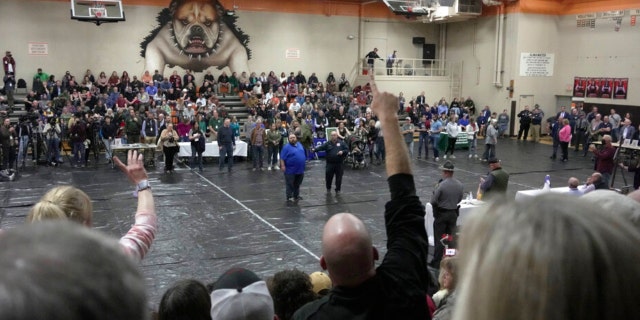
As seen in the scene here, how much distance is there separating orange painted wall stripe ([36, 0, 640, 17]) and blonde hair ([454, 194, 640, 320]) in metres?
27.7

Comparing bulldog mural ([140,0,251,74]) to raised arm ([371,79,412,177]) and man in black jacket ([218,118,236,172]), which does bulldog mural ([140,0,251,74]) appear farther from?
raised arm ([371,79,412,177])

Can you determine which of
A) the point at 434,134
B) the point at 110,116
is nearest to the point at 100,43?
the point at 110,116

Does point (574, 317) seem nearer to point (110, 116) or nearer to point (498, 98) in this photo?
point (110, 116)

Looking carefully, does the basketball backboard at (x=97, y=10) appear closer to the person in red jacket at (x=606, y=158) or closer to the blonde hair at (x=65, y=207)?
the person in red jacket at (x=606, y=158)

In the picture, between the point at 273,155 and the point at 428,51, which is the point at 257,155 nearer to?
the point at 273,155

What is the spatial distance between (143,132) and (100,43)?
9053 millimetres

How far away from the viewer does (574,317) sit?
0.96 metres

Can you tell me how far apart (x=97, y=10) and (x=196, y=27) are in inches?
253

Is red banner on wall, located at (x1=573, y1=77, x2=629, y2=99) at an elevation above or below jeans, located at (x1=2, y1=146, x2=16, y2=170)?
above

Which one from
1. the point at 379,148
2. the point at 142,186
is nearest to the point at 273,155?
the point at 379,148

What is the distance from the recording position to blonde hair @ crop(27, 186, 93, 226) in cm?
259

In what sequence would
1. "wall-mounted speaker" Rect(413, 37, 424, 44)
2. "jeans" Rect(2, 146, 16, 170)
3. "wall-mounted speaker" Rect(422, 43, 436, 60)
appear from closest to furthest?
"jeans" Rect(2, 146, 16, 170)
"wall-mounted speaker" Rect(413, 37, 424, 44)
"wall-mounted speaker" Rect(422, 43, 436, 60)

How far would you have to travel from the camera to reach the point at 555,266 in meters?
0.97

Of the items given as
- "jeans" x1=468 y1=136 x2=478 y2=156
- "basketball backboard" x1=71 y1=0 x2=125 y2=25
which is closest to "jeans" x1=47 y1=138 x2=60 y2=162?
"basketball backboard" x1=71 y1=0 x2=125 y2=25
